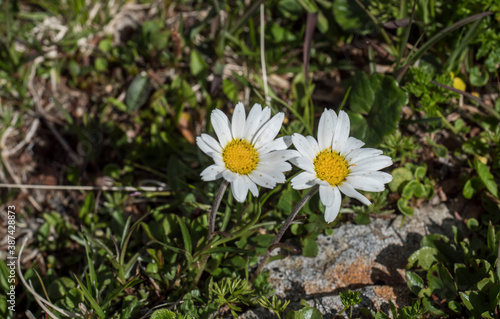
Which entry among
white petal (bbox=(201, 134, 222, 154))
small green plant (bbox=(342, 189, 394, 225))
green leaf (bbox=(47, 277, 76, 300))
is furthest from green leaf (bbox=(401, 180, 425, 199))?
green leaf (bbox=(47, 277, 76, 300))

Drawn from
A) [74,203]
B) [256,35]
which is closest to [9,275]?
[74,203]

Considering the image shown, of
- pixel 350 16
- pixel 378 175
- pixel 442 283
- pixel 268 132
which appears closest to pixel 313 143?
pixel 268 132

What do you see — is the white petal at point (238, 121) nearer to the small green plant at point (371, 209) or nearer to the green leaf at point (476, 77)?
the small green plant at point (371, 209)

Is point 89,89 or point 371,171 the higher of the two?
point 371,171

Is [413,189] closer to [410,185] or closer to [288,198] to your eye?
[410,185]

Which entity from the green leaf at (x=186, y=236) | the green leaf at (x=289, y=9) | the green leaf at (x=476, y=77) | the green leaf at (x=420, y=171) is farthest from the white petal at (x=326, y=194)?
the green leaf at (x=289, y=9)

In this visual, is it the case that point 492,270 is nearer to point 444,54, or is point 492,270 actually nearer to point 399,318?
point 399,318

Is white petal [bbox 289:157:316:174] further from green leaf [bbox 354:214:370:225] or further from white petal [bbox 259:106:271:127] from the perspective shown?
green leaf [bbox 354:214:370:225]
